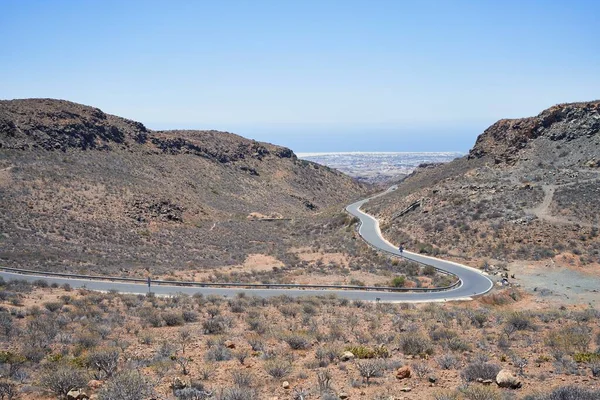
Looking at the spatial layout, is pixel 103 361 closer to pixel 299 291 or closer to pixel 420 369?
pixel 420 369

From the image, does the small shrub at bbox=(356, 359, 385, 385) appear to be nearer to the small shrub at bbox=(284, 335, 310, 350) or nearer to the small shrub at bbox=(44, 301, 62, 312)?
the small shrub at bbox=(284, 335, 310, 350)

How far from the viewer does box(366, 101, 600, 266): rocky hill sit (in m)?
33.1

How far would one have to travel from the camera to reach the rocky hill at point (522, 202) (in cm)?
3312

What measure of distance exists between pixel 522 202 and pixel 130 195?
42.8 meters

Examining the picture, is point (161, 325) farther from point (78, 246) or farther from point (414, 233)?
point (414, 233)

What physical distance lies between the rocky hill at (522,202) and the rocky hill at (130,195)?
1438 cm

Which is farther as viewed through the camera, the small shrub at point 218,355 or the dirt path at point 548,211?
the dirt path at point 548,211

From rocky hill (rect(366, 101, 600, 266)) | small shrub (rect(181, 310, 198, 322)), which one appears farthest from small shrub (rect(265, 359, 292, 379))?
rocky hill (rect(366, 101, 600, 266))

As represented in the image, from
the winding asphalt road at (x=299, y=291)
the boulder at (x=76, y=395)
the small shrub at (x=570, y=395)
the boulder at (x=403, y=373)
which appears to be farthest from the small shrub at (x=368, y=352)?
the winding asphalt road at (x=299, y=291)

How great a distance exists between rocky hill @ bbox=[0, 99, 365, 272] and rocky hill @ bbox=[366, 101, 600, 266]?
1438 centimetres

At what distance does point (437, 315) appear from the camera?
1661 cm

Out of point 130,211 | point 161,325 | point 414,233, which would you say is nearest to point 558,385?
point 161,325

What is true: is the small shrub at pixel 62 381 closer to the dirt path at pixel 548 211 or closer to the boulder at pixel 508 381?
the boulder at pixel 508 381

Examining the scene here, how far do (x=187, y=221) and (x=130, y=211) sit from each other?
7132mm
